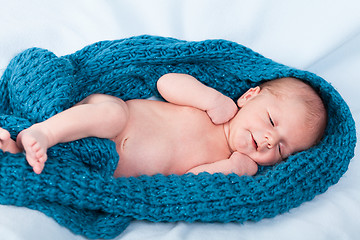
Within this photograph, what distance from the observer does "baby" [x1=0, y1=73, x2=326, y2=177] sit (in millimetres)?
1436

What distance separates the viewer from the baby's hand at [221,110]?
1562mm

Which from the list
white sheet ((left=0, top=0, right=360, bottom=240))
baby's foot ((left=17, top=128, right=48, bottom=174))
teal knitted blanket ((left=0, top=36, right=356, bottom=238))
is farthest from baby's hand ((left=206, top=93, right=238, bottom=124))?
baby's foot ((left=17, top=128, right=48, bottom=174))

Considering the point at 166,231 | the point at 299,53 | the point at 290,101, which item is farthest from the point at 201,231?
the point at 299,53

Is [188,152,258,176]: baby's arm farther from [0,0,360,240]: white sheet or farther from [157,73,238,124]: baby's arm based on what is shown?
[0,0,360,240]: white sheet

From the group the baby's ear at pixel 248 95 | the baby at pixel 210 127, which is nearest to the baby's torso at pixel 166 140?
the baby at pixel 210 127

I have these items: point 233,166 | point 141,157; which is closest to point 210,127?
point 233,166

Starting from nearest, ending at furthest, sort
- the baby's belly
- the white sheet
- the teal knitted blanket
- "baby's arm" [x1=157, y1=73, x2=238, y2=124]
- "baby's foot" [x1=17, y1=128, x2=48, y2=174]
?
"baby's foot" [x1=17, y1=128, x2=48, y2=174], the teal knitted blanket, the baby's belly, "baby's arm" [x1=157, y1=73, x2=238, y2=124], the white sheet

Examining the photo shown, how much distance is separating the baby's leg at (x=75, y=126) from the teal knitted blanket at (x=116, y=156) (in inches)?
2.1

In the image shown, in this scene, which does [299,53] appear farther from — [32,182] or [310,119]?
[32,182]

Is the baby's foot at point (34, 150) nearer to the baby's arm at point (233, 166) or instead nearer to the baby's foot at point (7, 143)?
the baby's foot at point (7, 143)

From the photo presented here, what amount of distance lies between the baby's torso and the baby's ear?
4.8 inches

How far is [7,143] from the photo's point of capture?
46.0 inches

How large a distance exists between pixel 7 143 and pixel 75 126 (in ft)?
0.62

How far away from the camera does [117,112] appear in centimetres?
135
